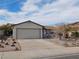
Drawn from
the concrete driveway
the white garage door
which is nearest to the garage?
the white garage door

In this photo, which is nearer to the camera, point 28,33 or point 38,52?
point 38,52

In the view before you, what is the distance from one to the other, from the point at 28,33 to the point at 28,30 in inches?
23.8

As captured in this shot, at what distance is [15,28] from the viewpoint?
118 ft

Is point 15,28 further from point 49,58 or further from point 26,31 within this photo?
point 49,58

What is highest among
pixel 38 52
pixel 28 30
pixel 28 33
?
pixel 28 30

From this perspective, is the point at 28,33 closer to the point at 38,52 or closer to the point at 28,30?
the point at 28,30

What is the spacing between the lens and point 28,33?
36625mm

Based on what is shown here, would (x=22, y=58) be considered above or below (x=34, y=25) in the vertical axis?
below

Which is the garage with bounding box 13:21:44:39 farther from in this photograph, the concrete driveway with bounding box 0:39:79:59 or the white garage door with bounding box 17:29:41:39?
the concrete driveway with bounding box 0:39:79:59

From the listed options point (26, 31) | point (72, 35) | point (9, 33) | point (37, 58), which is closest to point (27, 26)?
point (26, 31)

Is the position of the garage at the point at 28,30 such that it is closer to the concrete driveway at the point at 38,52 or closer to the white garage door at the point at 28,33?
the white garage door at the point at 28,33

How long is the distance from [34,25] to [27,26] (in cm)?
142

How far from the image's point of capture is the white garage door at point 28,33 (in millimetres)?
36094

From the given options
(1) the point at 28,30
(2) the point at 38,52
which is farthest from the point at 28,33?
(2) the point at 38,52
